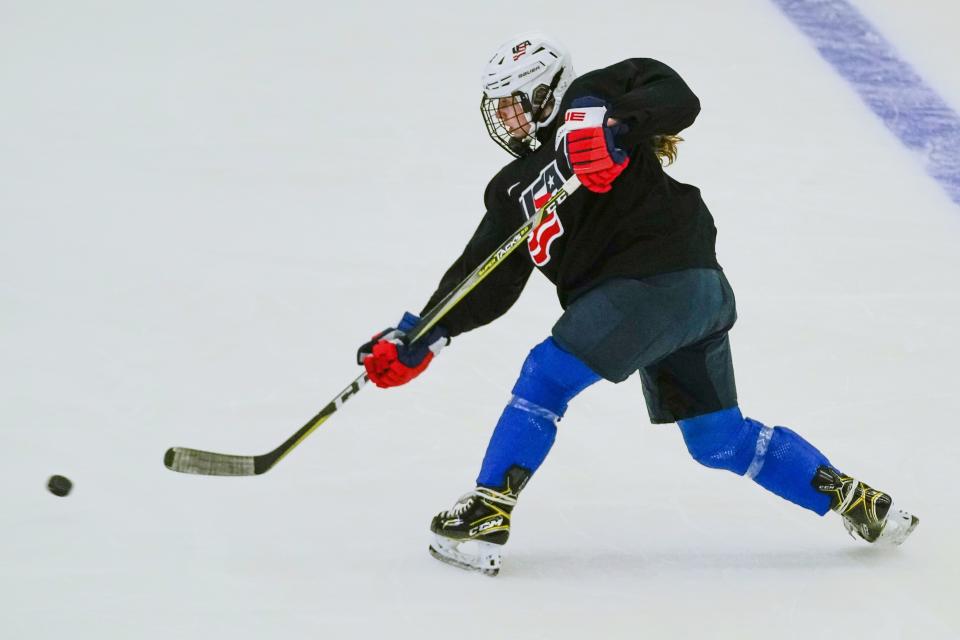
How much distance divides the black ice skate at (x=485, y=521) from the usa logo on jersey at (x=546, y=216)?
18.4 inches

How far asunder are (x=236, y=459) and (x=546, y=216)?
830mm

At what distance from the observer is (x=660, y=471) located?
3.47 meters

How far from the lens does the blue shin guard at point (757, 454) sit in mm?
3123

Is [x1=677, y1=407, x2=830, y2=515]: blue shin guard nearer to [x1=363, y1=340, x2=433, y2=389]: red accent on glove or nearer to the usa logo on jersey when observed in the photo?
the usa logo on jersey

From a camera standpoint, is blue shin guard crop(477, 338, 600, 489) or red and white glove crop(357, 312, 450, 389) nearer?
blue shin guard crop(477, 338, 600, 489)

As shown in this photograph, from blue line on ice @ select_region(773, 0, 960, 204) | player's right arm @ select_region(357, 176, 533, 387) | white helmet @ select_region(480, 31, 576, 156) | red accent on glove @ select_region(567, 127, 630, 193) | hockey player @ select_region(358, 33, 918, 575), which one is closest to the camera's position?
red accent on glove @ select_region(567, 127, 630, 193)

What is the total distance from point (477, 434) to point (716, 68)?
242cm

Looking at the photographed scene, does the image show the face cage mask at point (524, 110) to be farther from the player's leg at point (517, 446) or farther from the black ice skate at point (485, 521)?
the black ice skate at point (485, 521)

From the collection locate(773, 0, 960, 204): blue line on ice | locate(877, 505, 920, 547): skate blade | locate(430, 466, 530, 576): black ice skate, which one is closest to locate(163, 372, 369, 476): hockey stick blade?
locate(430, 466, 530, 576): black ice skate

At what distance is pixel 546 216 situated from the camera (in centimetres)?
294

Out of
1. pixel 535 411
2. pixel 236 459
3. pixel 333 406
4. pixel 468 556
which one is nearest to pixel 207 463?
pixel 236 459

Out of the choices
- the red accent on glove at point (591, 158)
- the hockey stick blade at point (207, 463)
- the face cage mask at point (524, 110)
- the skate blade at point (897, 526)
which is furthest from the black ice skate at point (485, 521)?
the skate blade at point (897, 526)

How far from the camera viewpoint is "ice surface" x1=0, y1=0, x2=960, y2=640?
2.88 meters

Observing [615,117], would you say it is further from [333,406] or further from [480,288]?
[333,406]
